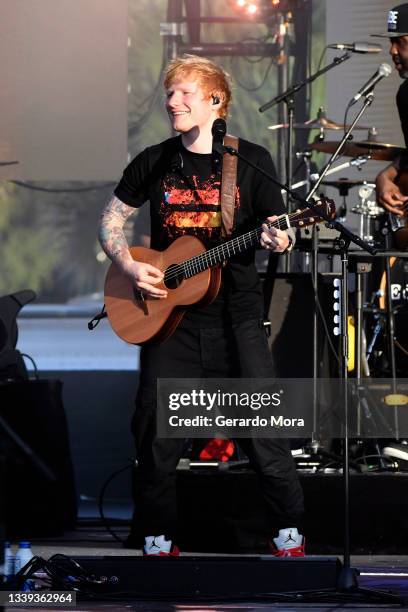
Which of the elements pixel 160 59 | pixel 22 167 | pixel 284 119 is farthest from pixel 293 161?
pixel 22 167

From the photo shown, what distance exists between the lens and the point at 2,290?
7227mm

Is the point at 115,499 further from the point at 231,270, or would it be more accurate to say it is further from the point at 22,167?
the point at 231,270

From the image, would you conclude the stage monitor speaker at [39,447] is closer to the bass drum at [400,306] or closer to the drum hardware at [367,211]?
the bass drum at [400,306]

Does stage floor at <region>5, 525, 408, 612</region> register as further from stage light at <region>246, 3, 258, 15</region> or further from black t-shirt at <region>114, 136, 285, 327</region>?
stage light at <region>246, 3, 258, 15</region>

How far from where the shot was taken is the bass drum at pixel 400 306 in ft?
22.1

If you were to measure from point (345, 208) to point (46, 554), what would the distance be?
276 cm

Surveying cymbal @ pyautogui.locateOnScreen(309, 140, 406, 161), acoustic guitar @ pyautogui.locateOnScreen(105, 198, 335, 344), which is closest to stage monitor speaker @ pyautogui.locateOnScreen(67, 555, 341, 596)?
acoustic guitar @ pyautogui.locateOnScreen(105, 198, 335, 344)

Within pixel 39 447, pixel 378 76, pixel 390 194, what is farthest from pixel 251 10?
pixel 39 447

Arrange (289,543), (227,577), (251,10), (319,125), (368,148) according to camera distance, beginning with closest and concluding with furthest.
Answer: (227,577) → (289,543) → (368,148) → (319,125) → (251,10)

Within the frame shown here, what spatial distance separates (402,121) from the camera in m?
5.43

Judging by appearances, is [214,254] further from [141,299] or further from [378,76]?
[378,76]

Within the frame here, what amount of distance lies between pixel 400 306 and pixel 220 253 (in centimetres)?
256

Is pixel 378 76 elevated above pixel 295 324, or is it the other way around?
pixel 378 76

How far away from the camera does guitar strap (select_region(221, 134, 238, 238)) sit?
4695mm
